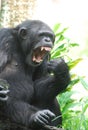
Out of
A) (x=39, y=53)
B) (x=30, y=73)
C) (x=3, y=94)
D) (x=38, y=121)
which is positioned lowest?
(x=38, y=121)

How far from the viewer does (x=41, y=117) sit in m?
6.86

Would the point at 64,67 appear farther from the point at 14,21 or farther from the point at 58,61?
the point at 14,21

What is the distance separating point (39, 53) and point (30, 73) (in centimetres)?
30

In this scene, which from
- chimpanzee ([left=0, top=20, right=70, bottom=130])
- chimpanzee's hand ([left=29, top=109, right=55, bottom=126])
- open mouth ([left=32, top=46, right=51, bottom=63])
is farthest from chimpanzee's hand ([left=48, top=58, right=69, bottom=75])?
chimpanzee's hand ([left=29, top=109, right=55, bottom=126])

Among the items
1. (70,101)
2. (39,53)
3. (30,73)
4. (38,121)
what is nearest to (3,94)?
(38,121)

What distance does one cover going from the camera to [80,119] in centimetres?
711

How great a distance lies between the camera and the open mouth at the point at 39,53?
730cm

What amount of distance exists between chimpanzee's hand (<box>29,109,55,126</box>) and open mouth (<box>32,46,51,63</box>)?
30.2 inches

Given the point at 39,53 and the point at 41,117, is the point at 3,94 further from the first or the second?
the point at 39,53

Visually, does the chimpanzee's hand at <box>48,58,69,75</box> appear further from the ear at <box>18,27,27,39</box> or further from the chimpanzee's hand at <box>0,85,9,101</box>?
the chimpanzee's hand at <box>0,85,9,101</box>

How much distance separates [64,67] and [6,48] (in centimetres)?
83

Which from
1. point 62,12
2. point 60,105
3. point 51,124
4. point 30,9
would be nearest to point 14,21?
point 30,9

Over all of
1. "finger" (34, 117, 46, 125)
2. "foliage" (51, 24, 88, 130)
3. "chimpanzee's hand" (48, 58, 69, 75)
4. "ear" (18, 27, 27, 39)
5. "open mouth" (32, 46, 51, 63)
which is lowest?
"foliage" (51, 24, 88, 130)

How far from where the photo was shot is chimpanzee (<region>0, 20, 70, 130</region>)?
708 centimetres
